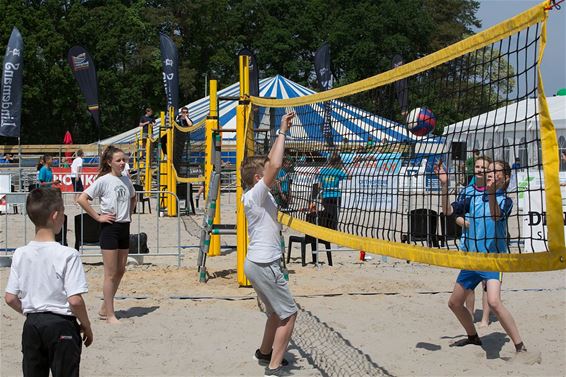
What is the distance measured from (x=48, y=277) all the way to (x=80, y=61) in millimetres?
22922

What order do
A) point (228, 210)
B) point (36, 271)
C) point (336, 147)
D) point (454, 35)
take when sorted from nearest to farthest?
point (36, 271)
point (336, 147)
point (228, 210)
point (454, 35)

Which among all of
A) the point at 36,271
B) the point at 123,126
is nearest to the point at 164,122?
the point at 36,271

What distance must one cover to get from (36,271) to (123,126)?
50208mm

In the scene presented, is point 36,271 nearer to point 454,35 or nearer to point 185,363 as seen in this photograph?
point 185,363

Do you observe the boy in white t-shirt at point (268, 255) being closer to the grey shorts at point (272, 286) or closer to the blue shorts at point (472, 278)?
the grey shorts at point (272, 286)

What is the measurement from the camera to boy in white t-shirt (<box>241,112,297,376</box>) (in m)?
5.39

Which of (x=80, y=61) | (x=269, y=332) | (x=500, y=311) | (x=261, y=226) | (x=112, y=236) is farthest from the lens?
(x=80, y=61)

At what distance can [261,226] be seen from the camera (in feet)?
18.0

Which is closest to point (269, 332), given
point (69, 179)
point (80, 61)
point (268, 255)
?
point (268, 255)

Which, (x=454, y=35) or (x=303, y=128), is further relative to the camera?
(x=454, y=35)

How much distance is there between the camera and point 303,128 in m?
7.53

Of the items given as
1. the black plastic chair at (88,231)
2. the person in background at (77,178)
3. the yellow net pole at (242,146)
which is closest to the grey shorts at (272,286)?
the yellow net pole at (242,146)

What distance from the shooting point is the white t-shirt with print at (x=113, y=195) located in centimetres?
705

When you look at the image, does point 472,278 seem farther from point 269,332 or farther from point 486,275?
point 269,332
